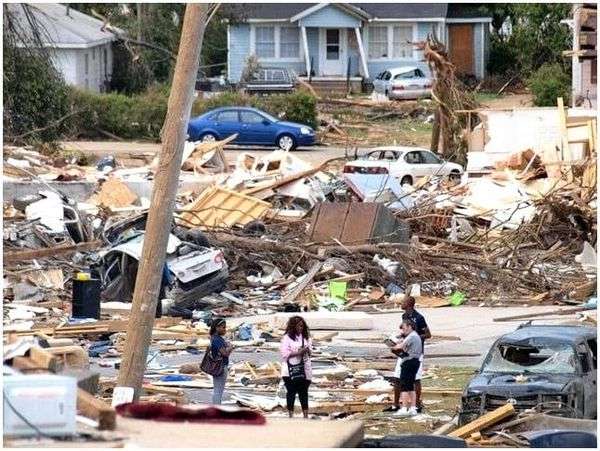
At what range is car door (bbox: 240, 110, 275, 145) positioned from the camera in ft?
165

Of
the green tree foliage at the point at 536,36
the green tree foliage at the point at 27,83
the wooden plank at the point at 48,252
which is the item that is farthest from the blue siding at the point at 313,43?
the wooden plank at the point at 48,252

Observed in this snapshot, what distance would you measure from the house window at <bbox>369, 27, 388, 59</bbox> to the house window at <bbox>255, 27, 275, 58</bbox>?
4410mm

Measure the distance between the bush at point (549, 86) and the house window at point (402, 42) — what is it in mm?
11930

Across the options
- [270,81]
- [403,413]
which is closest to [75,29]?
[270,81]

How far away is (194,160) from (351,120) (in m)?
17.1

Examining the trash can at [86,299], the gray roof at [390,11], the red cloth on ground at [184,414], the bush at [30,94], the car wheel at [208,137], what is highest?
the gray roof at [390,11]

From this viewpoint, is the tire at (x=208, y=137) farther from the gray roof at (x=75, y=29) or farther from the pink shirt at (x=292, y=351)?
the pink shirt at (x=292, y=351)

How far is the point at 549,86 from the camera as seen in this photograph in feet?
177

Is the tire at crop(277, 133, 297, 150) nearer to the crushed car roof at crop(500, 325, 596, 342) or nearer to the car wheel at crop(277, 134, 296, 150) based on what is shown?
the car wheel at crop(277, 134, 296, 150)

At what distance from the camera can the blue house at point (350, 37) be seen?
66062 mm

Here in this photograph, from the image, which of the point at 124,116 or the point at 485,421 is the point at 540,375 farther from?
the point at 124,116

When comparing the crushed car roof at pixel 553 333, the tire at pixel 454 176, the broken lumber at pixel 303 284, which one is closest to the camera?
the crushed car roof at pixel 553 333

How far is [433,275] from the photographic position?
94.9 ft

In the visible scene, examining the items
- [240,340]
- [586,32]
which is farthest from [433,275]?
[586,32]
